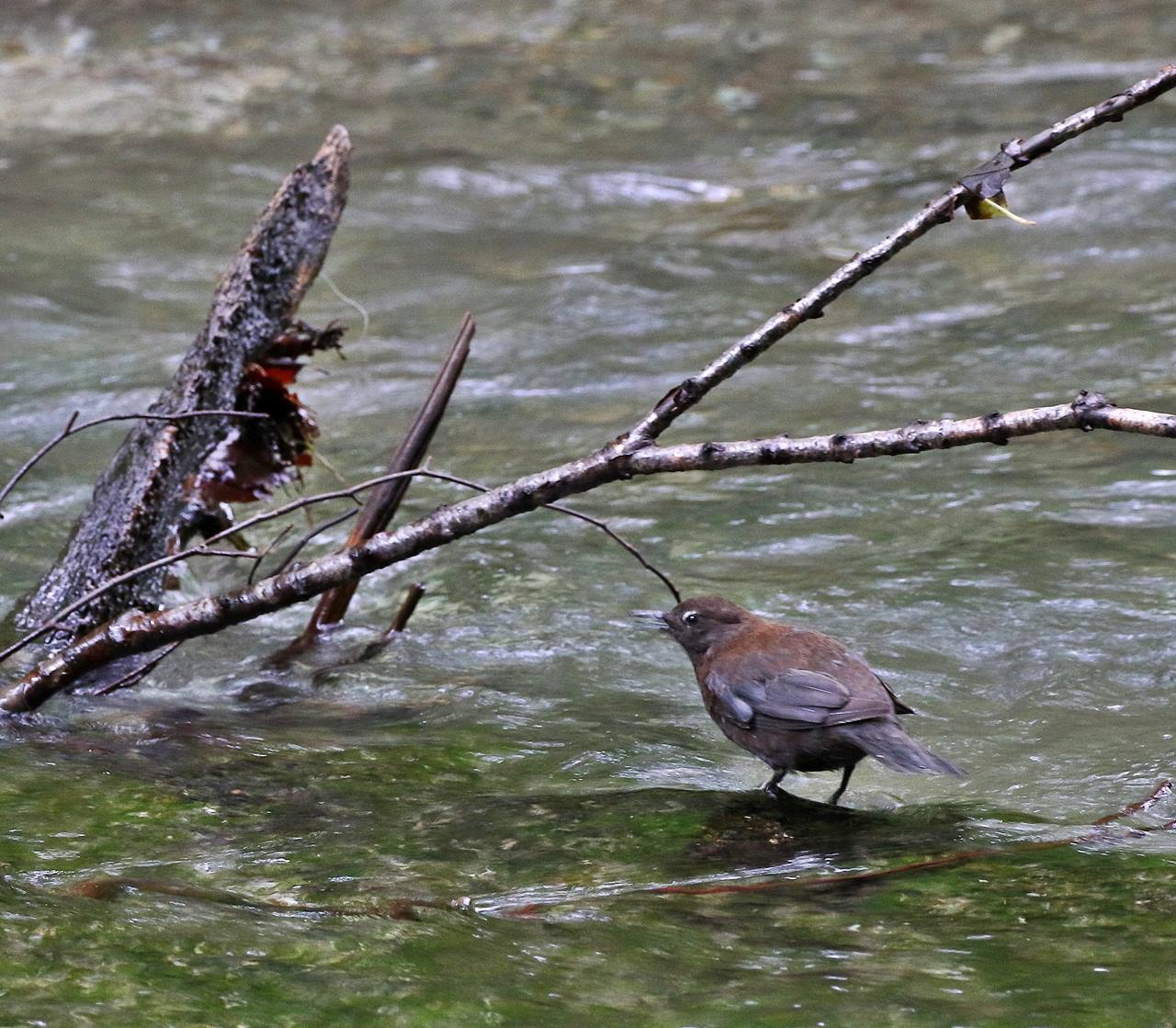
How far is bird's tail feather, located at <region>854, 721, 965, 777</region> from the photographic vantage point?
3562 millimetres

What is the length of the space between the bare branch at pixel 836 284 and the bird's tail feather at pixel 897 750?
79cm

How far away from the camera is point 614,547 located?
6375 mm

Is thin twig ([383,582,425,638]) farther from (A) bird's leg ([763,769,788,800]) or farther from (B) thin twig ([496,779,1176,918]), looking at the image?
(B) thin twig ([496,779,1176,918])

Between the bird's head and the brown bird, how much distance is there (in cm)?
7

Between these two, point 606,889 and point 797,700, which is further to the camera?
point 797,700

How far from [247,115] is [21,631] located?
951 centimetres

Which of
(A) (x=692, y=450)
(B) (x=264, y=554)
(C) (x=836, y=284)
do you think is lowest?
(B) (x=264, y=554)

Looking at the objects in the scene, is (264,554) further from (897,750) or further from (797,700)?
(897,750)

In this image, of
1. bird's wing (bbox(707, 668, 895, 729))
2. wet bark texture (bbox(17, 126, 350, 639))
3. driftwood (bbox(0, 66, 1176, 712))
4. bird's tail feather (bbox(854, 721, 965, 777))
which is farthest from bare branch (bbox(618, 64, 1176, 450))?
wet bark texture (bbox(17, 126, 350, 639))

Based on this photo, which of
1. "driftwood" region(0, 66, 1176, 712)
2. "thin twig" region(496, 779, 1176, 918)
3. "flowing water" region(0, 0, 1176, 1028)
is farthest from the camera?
"driftwood" region(0, 66, 1176, 712)

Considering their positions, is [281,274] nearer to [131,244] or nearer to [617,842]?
[617,842]

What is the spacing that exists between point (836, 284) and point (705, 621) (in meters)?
1.08

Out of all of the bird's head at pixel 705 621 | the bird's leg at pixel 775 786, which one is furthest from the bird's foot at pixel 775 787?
the bird's head at pixel 705 621

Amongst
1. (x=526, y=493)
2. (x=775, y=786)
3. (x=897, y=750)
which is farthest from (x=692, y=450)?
(x=775, y=786)
